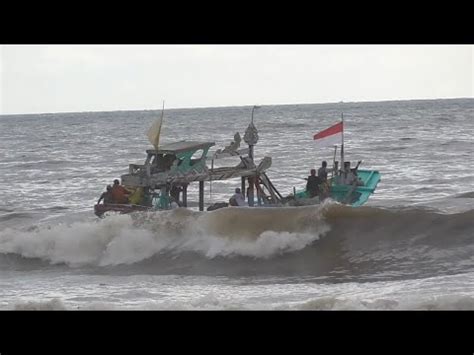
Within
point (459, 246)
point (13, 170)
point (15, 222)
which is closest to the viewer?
point (459, 246)

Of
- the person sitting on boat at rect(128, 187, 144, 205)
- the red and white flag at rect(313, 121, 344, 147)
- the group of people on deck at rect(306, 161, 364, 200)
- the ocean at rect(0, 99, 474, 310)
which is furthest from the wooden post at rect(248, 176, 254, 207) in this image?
the person sitting on boat at rect(128, 187, 144, 205)

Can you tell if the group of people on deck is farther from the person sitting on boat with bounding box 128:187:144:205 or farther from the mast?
the person sitting on boat with bounding box 128:187:144:205

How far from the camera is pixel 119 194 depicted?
1569cm

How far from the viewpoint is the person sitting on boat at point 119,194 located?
51.3 feet

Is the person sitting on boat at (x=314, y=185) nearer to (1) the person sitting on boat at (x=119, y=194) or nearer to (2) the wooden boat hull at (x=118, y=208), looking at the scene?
(2) the wooden boat hull at (x=118, y=208)

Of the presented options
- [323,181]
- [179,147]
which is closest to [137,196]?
[179,147]

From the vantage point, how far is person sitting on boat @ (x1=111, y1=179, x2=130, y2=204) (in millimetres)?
15641

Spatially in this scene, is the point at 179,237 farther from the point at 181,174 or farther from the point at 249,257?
the point at 249,257

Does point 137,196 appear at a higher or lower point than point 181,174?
lower
